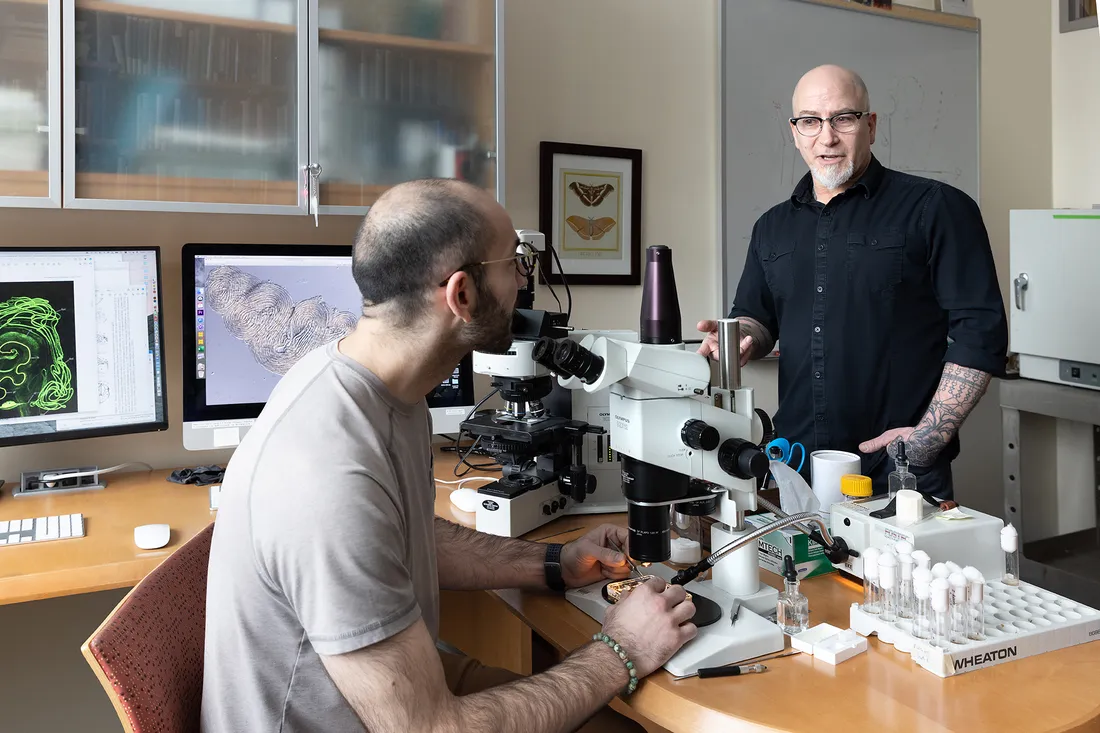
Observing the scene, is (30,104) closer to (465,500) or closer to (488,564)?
(465,500)

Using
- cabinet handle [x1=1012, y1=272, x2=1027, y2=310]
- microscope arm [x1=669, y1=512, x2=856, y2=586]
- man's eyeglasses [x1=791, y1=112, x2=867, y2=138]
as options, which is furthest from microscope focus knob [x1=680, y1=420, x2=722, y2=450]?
cabinet handle [x1=1012, y1=272, x2=1027, y2=310]

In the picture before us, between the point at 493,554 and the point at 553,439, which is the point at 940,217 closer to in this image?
the point at 553,439

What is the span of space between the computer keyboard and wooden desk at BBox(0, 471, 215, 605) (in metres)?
0.01

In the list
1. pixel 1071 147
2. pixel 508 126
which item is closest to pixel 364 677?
pixel 508 126

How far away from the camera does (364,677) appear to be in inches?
38.6

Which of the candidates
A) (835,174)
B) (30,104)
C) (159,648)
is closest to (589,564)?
(159,648)

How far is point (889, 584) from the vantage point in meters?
1.24

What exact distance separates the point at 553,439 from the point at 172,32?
126 centimetres

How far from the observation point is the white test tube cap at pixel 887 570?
1.23 metres

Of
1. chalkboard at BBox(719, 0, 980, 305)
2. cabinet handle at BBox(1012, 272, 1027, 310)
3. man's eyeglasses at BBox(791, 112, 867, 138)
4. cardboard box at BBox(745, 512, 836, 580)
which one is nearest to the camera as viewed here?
cardboard box at BBox(745, 512, 836, 580)

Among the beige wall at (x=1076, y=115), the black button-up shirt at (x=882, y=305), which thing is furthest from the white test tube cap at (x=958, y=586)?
the beige wall at (x=1076, y=115)

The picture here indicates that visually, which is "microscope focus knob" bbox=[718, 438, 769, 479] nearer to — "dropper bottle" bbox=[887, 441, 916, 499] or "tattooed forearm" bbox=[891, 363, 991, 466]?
"dropper bottle" bbox=[887, 441, 916, 499]

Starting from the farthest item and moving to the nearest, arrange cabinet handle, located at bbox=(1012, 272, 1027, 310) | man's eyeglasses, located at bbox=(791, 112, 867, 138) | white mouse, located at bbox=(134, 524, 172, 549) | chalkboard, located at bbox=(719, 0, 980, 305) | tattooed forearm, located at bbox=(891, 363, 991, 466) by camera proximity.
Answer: cabinet handle, located at bbox=(1012, 272, 1027, 310) < chalkboard, located at bbox=(719, 0, 980, 305) < man's eyeglasses, located at bbox=(791, 112, 867, 138) < tattooed forearm, located at bbox=(891, 363, 991, 466) < white mouse, located at bbox=(134, 524, 172, 549)

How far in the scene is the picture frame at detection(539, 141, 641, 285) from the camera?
270 centimetres
